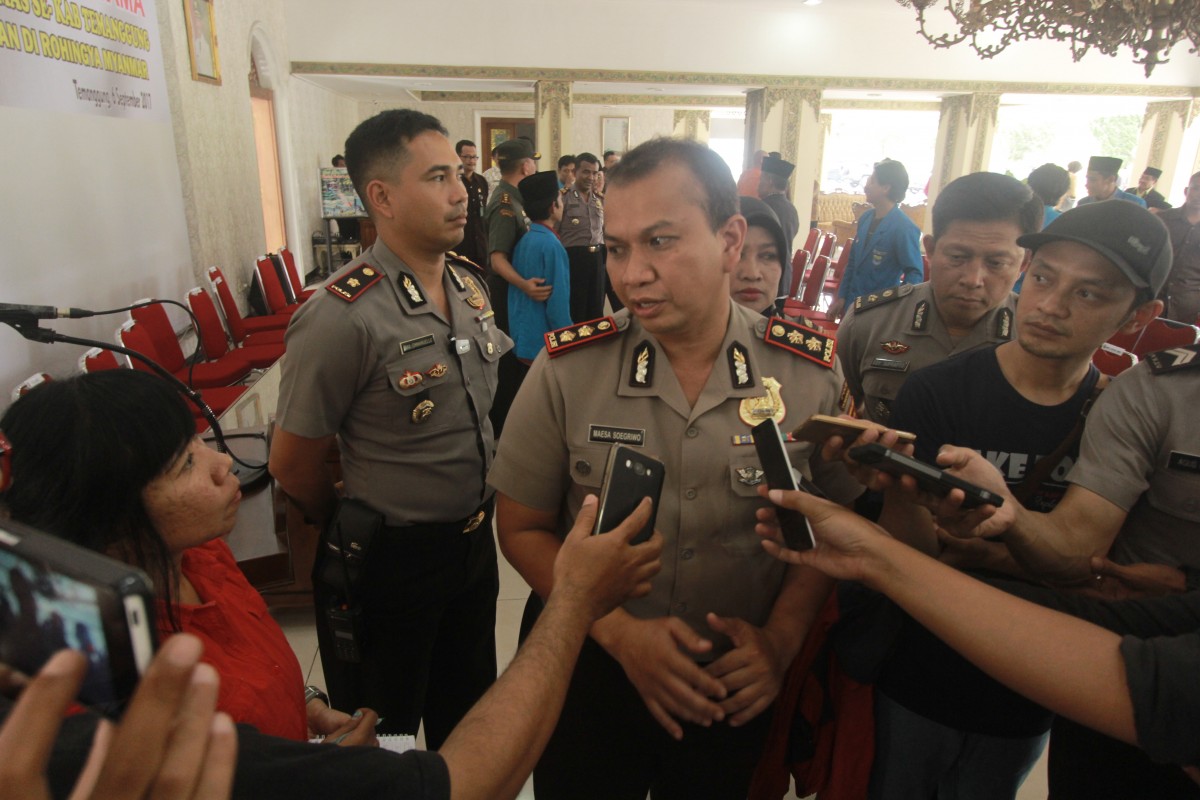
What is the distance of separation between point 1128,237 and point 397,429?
1515 mm

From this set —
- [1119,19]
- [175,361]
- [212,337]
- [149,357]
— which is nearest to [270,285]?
[212,337]

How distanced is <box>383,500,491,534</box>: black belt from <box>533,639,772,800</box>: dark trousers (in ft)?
1.79

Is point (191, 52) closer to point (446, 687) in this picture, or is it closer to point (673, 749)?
point (446, 687)

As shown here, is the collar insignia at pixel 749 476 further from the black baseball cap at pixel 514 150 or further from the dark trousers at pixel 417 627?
the black baseball cap at pixel 514 150

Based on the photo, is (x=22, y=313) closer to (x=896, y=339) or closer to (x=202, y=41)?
(x=896, y=339)

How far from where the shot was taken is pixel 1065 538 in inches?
43.2

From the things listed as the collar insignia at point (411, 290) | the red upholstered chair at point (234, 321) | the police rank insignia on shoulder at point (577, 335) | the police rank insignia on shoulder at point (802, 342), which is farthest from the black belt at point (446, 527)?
Result: the red upholstered chair at point (234, 321)

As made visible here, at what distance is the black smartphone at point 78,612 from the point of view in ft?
1.31

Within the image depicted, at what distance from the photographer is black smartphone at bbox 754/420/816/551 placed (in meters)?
0.98

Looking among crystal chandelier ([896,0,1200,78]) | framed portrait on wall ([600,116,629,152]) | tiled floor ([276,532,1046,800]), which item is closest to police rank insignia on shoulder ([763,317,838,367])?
tiled floor ([276,532,1046,800])

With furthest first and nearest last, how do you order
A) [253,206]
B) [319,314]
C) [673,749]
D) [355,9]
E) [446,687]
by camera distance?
[355,9]
[253,206]
[446,687]
[319,314]
[673,749]

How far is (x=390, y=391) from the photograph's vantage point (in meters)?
1.61

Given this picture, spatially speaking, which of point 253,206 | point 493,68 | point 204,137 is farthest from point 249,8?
point 493,68

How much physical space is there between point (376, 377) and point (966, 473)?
4.06 ft
